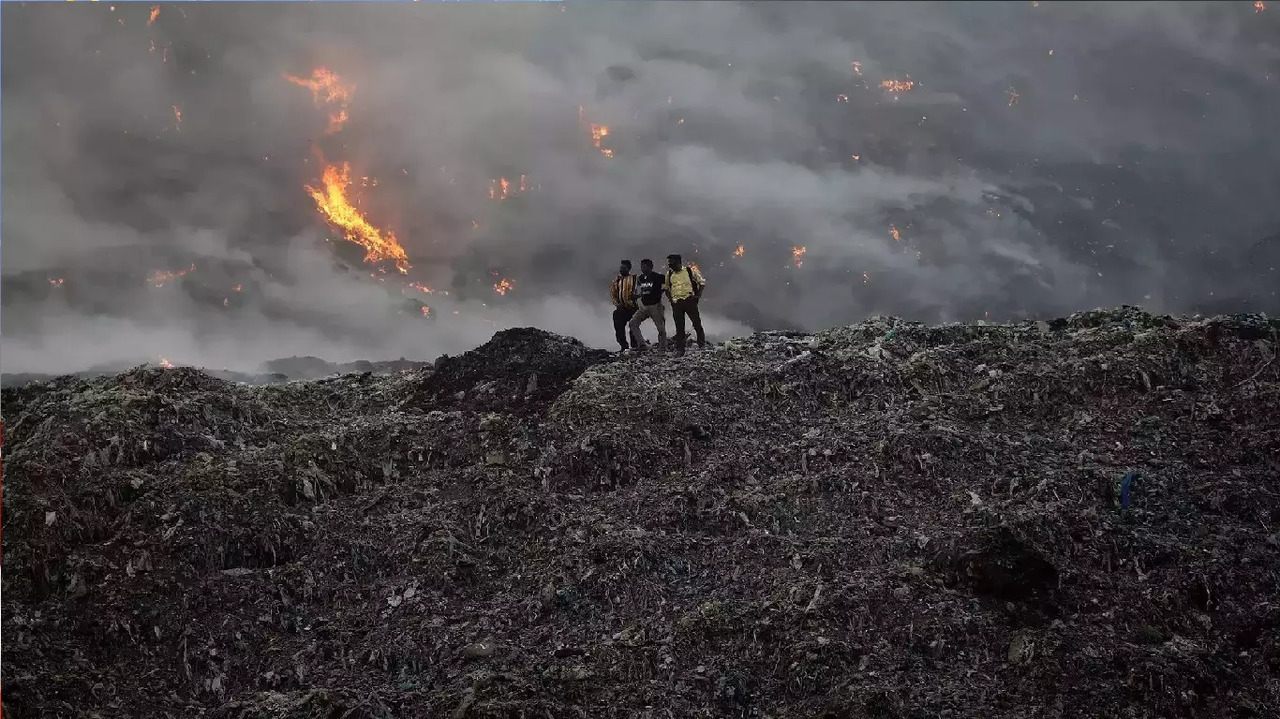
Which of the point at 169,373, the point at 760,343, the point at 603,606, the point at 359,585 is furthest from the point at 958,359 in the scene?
the point at 169,373

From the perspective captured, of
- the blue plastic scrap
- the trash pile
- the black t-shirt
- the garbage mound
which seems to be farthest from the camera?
the black t-shirt

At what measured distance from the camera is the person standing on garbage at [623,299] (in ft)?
65.8

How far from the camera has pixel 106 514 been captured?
14.0 metres

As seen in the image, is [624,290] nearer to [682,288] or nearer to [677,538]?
[682,288]

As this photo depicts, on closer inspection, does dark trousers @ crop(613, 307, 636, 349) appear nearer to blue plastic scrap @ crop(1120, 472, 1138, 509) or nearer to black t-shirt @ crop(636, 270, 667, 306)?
black t-shirt @ crop(636, 270, 667, 306)

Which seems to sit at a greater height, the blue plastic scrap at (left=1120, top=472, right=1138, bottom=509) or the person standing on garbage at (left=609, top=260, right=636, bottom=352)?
the person standing on garbage at (left=609, top=260, right=636, bottom=352)

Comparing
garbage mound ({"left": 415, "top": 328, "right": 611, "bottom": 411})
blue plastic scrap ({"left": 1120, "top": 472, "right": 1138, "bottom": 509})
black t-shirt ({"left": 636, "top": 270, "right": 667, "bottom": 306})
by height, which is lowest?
blue plastic scrap ({"left": 1120, "top": 472, "right": 1138, "bottom": 509})

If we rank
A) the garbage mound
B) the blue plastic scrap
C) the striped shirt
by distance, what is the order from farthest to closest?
the striped shirt
the garbage mound
the blue plastic scrap

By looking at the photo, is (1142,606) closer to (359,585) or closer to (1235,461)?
(1235,461)

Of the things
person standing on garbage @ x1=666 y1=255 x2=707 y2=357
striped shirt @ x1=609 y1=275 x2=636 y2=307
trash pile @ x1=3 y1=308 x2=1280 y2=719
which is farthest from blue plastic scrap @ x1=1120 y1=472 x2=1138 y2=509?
striped shirt @ x1=609 y1=275 x2=636 y2=307

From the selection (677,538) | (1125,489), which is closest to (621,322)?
(677,538)

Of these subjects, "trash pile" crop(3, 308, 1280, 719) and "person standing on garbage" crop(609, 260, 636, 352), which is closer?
"trash pile" crop(3, 308, 1280, 719)

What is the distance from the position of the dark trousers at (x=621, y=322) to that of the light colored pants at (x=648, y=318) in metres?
0.13

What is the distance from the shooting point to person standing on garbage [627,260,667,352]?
63.8ft
